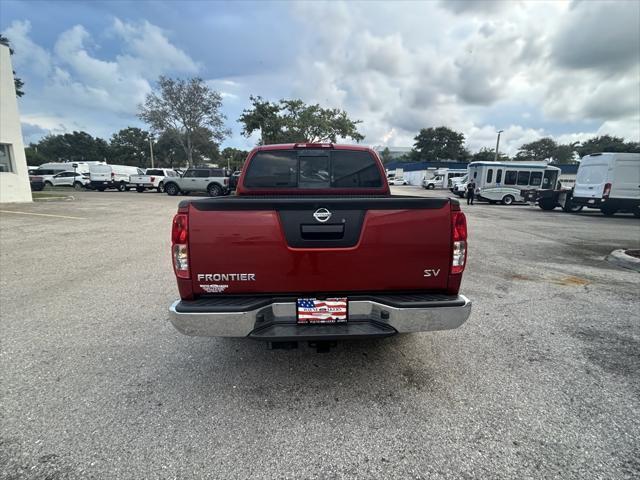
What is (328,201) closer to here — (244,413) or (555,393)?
(244,413)

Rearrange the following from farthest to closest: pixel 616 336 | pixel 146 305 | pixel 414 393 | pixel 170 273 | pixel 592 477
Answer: pixel 170 273 < pixel 146 305 < pixel 616 336 < pixel 414 393 < pixel 592 477

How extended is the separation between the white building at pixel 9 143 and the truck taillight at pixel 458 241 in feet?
66.8

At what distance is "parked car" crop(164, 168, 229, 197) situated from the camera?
874 inches

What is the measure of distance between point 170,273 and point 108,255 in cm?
226

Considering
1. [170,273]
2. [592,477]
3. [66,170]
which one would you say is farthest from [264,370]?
[66,170]

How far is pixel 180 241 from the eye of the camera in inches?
89.1

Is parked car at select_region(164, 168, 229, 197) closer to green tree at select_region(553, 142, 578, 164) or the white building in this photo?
the white building

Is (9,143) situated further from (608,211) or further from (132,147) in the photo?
(132,147)

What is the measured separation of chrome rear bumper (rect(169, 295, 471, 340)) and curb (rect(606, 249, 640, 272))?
6.70 metres

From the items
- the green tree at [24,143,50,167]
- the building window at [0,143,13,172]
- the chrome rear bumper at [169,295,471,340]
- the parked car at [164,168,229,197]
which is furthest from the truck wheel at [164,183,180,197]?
the green tree at [24,143,50,167]

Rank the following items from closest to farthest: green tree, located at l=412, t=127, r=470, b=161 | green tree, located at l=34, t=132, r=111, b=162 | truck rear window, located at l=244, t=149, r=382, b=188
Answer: truck rear window, located at l=244, t=149, r=382, b=188
green tree, located at l=34, t=132, r=111, b=162
green tree, located at l=412, t=127, r=470, b=161

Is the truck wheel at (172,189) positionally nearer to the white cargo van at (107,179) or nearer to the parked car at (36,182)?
the white cargo van at (107,179)

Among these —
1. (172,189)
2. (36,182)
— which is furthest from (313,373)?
(36,182)

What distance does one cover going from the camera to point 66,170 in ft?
107
